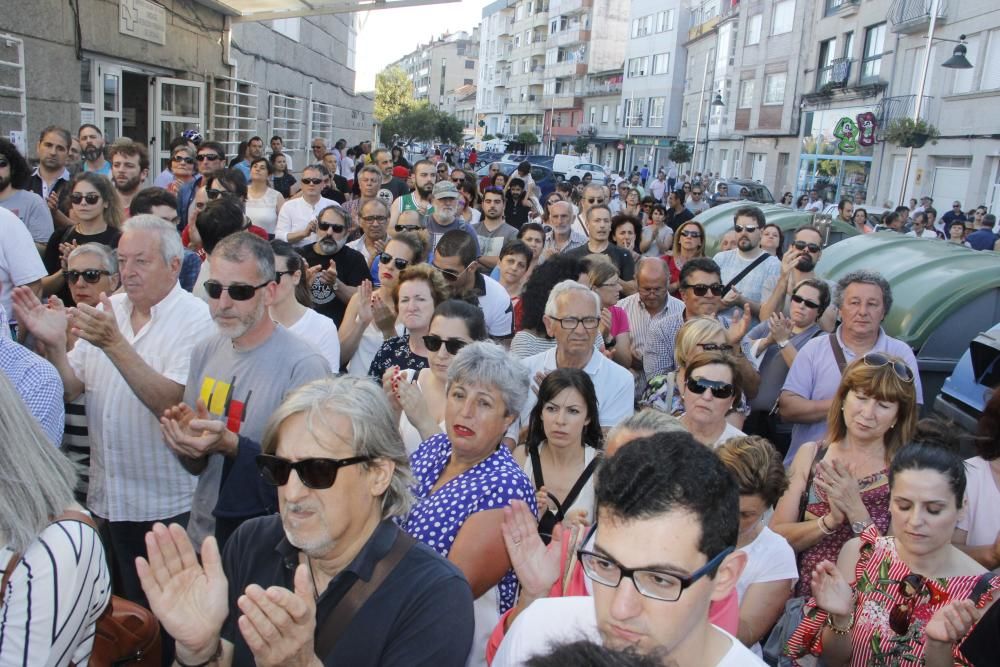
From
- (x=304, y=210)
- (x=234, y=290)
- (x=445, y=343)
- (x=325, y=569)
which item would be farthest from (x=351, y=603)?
(x=304, y=210)

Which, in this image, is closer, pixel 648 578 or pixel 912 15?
pixel 648 578

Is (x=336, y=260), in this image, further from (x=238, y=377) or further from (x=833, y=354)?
(x=833, y=354)

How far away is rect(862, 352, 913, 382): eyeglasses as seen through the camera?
13.2 feet

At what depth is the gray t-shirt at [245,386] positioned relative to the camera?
3506 millimetres

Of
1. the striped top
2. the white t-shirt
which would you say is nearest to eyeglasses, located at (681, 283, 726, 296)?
the white t-shirt

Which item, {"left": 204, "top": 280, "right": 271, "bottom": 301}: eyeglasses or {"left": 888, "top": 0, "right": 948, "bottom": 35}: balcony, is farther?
{"left": 888, "top": 0, "right": 948, "bottom": 35}: balcony

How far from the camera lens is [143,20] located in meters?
11.9

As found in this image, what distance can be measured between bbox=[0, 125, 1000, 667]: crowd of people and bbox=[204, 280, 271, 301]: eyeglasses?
1 centimetres

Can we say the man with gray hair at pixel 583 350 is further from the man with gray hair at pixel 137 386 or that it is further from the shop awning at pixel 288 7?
the shop awning at pixel 288 7

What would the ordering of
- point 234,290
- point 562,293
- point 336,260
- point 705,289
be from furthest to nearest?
point 336,260, point 705,289, point 562,293, point 234,290

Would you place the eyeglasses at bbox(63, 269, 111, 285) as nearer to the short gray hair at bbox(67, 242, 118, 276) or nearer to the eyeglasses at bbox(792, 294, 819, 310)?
the short gray hair at bbox(67, 242, 118, 276)

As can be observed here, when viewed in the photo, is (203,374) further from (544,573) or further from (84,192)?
(84,192)

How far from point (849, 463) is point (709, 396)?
0.73 m

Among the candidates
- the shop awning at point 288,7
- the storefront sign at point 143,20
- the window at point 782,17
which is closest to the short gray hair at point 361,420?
the storefront sign at point 143,20
